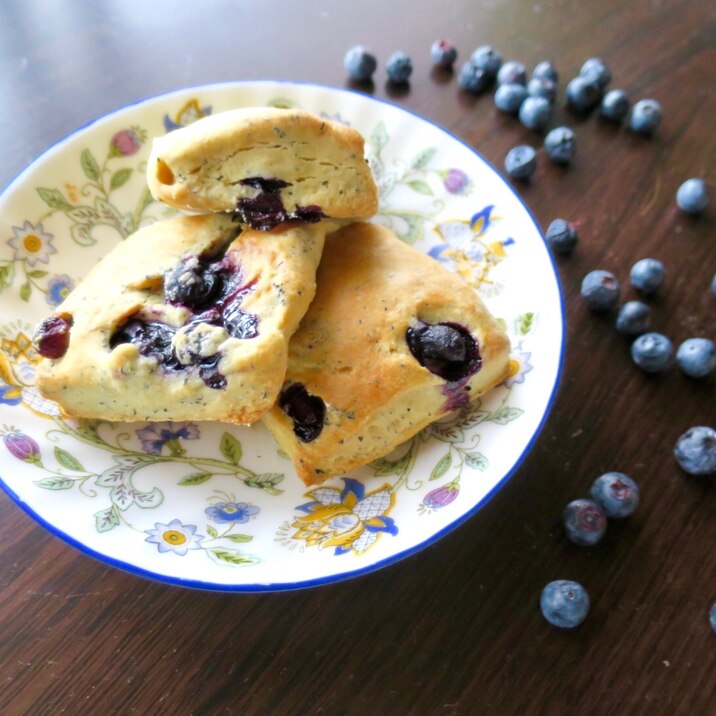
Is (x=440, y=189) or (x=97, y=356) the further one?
(x=440, y=189)

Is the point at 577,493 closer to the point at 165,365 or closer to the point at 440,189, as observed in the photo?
the point at 440,189

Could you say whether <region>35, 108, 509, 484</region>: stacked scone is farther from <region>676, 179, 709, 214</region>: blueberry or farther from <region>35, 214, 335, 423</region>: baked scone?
<region>676, 179, 709, 214</region>: blueberry

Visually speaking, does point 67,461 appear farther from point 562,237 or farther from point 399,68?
point 399,68

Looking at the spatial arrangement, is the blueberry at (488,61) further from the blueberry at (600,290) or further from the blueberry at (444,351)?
the blueberry at (444,351)

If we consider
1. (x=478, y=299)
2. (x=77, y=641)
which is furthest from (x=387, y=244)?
(x=77, y=641)

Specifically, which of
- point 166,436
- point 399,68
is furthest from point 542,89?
point 166,436

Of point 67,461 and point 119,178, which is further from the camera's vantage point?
point 119,178

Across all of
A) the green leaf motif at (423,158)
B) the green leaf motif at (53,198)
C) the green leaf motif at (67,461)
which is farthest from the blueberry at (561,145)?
the green leaf motif at (67,461)
